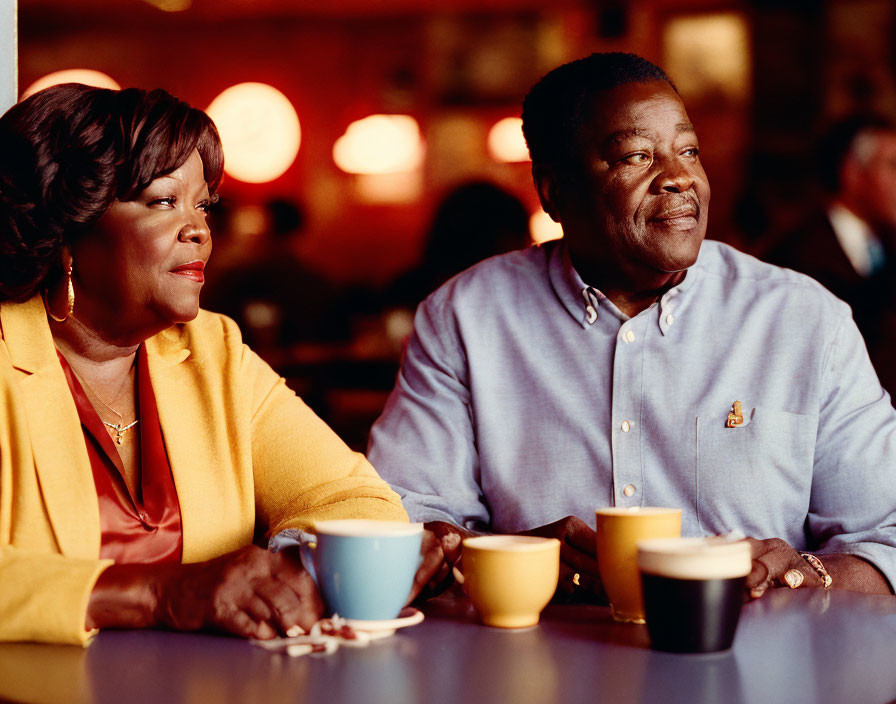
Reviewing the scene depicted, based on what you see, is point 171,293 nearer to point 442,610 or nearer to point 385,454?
point 385,454

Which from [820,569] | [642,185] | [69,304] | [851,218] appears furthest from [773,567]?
[851,218]

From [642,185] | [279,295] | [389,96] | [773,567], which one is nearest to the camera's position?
[773,567]

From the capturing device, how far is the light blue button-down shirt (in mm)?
1759

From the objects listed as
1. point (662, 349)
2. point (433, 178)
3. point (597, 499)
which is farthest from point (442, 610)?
point (433, 178)

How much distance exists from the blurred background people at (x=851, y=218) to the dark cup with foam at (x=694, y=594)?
259 centimetres

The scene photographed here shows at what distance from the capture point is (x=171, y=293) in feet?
5.21

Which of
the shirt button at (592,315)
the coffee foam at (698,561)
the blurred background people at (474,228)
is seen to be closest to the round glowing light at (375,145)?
the blurred background people at (474,228)

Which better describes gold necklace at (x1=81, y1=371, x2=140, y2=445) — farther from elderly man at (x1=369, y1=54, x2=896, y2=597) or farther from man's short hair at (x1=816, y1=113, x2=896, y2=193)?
man's short hair at (x1=816, y1=113, x2=896, y2=193)

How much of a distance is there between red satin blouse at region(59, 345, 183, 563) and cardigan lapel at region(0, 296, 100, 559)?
0.05m

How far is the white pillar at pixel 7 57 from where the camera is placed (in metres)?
1.92

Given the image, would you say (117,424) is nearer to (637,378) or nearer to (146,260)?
(146,260)

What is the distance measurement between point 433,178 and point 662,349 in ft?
23.5

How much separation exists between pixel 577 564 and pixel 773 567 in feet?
0.86

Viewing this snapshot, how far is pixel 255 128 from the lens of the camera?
5.74 metres
